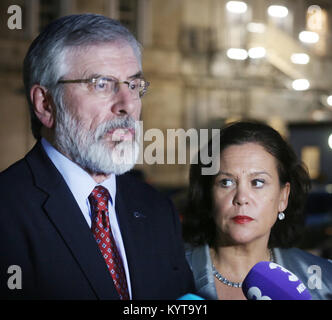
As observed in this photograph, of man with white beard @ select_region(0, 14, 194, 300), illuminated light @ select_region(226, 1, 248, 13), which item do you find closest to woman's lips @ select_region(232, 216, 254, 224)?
man with white beard @ select_region(0, 14, 194, 300)

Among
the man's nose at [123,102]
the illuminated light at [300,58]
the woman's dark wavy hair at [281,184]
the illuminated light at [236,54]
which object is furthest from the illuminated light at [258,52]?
the man's nose at [123,102]

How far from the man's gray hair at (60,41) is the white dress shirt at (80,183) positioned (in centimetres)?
18

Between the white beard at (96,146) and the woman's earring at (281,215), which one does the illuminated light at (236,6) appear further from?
the white beard at (96,146)

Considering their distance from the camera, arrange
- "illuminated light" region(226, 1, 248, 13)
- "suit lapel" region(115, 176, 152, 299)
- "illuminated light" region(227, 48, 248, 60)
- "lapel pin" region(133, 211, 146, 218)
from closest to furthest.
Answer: "suit lapel" region(115, 176, 152, 299) → "lapel pin" region(133, 211, 146, 218) → "illuminated light" region(226, 1, 248, 13) → "illuminated light" region(227, 48, 248, 60)

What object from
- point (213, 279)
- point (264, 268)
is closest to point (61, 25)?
point (264, 268)

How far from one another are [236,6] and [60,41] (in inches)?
480

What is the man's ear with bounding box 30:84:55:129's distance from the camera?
4.60ft

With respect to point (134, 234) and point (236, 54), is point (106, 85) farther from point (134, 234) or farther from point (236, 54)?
point (236, 54)

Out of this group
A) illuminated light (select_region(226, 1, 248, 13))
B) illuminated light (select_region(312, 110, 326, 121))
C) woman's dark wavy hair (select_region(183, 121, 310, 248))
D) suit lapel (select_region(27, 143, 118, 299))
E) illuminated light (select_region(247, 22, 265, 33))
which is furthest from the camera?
illuminated light (select_region(226, 1, 248, 13))

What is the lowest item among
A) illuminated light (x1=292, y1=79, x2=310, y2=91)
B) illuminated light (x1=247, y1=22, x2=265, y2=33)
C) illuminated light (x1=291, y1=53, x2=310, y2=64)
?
illuminated light (x1=292, y1=79, x2=310, y2=91)

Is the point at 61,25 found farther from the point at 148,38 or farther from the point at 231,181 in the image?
the point at 148,38

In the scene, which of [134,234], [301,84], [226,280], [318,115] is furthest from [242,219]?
[301,84]

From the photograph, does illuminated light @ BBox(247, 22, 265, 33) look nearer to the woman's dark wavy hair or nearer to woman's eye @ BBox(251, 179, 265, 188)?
the woman's dark wavy hair

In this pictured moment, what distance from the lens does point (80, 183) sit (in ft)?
4.62
